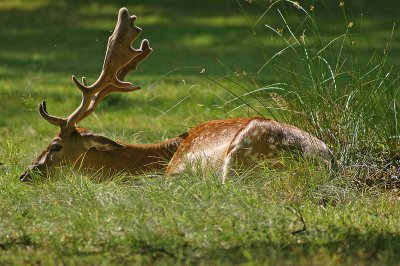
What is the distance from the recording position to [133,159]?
9.50 metres

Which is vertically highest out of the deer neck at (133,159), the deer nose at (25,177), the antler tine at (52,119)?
the antler tine at (52,119)

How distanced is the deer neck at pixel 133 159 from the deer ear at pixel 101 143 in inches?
4.1

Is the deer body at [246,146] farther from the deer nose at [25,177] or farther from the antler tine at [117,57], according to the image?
the deer nose at [25,177]

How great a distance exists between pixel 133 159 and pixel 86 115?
1.73 feet

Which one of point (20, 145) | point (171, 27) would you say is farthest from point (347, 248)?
point (171, 27)

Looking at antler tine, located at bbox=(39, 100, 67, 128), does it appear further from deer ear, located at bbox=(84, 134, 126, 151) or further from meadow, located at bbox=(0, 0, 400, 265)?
meadow, located at bbox=(0, 0, 400, 265)

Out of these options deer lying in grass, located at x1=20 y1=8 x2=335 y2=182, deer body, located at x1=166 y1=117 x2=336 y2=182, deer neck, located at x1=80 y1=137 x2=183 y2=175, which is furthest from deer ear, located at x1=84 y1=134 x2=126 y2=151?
deer body, located at x1=166 y1=117 x2=336 y2=182

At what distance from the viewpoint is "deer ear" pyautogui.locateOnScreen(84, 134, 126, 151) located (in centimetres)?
923

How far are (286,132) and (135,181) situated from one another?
1234mm

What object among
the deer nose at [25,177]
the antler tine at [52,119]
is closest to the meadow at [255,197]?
the deer nose at [25,177]

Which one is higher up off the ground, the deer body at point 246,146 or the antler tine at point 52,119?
the antler tine at point 52,119

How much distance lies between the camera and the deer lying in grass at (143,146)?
866 centimetres

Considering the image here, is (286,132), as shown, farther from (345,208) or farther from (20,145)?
(20,145)

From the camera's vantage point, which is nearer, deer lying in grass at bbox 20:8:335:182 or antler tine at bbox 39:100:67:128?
deer lying in grass at bbox 20:8:335:182
